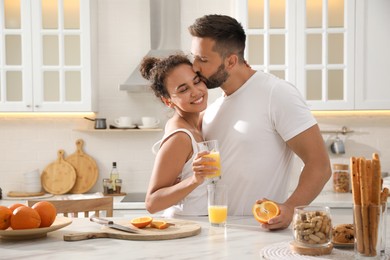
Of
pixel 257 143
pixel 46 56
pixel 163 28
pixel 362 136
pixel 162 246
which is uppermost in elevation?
pixel 163 28

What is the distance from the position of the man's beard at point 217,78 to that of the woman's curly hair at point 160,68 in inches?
4.0

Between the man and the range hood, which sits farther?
the range hood

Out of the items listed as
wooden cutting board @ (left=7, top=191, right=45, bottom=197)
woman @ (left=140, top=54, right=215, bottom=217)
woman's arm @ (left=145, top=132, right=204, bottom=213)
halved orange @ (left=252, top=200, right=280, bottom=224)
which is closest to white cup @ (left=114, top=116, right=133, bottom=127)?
wooden cutting board @ (left=7, top=191, right=45, bottom=197)

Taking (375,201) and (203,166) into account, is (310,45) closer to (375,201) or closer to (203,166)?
(203,166)

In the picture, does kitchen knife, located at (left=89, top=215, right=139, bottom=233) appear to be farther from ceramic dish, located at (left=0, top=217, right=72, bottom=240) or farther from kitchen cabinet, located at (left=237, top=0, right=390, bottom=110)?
kitchen cabinet, located at (left=237, top=0, right=390, bottom=110)

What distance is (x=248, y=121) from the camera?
8.27 feet

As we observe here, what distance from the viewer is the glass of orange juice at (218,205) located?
211cm

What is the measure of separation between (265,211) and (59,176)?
305 cm

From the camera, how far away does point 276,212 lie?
6.66 ft

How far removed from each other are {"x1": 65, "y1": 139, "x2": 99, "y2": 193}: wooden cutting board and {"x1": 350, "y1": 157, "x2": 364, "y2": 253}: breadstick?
11.3ft

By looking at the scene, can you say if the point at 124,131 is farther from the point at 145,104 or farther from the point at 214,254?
the point at 214,254

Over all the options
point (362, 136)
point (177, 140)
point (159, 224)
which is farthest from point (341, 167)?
point (159, 224)

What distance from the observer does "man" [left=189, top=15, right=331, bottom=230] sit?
7.98ft

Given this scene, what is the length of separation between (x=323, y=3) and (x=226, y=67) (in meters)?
2.15
